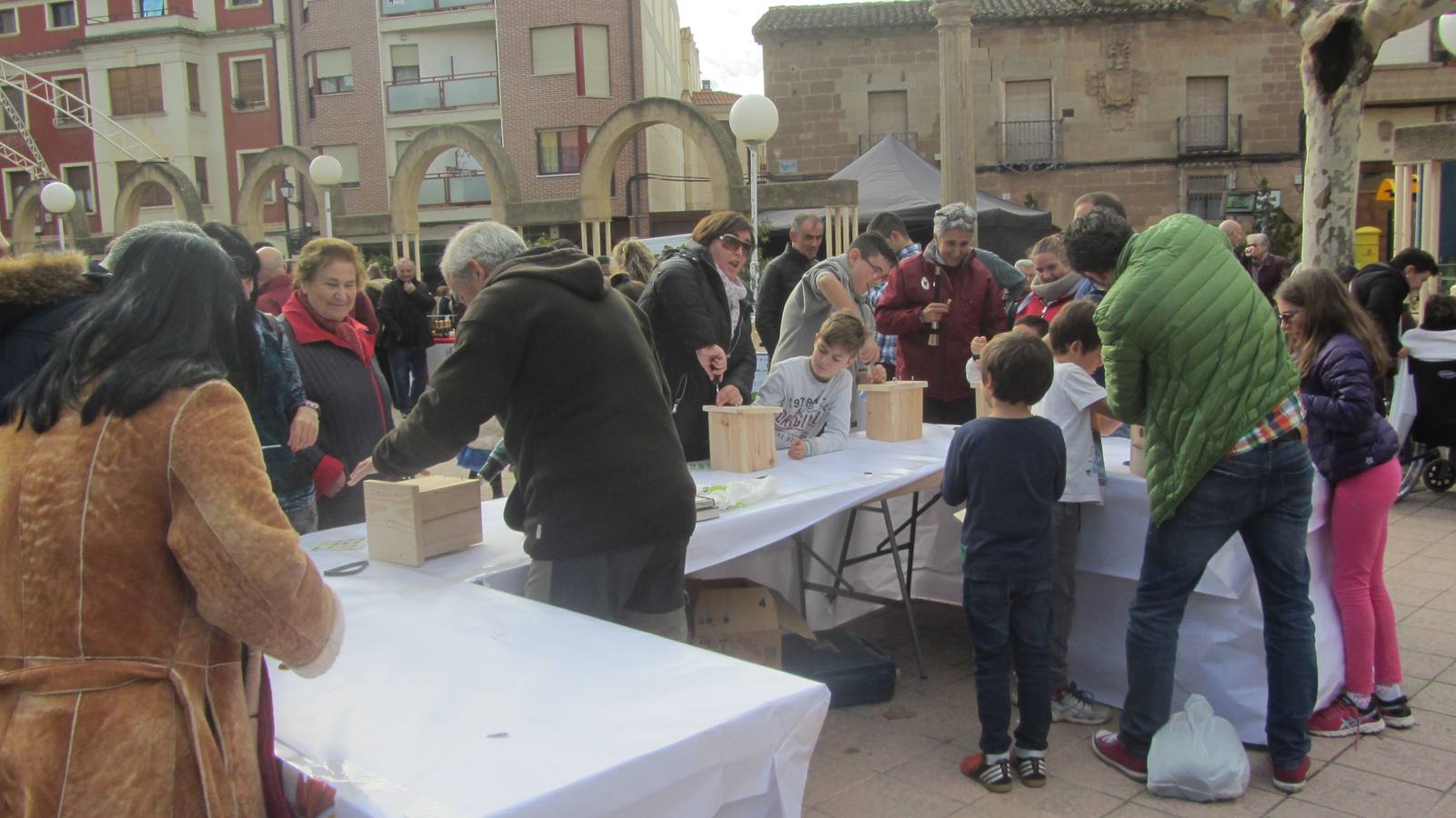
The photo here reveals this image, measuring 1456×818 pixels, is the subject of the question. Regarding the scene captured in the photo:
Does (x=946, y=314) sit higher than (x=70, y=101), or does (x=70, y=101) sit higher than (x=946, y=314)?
(x=70, y=101)

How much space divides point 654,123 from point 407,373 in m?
5.40

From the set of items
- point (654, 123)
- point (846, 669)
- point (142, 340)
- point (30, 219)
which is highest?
point (654, 123)

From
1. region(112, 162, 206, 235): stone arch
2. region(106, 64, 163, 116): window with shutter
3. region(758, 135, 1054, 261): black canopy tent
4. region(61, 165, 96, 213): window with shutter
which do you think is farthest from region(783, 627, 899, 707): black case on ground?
region(61, 165, 96, 213): window with shutter

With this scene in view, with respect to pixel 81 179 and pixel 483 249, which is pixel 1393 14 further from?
pixel 81 179

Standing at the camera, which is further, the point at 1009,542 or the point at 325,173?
the point at 325,173

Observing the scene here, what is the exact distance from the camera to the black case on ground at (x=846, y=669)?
4.05 m

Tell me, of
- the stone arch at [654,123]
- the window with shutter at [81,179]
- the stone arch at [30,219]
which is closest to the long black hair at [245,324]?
the stone arch at [654,123]

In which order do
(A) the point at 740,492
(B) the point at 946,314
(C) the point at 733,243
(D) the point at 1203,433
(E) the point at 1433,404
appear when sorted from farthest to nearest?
(E) the point at 1433,404, (B) the point at 946,314, (C) the point at 733,243, (A) the point at 740,492, (D) the point at 1203,433

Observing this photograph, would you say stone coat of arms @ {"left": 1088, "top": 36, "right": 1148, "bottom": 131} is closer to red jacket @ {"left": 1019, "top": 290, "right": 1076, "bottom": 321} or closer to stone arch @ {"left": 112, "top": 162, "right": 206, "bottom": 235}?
stone arch @ {"left": 112, "top": 162, "right": 206, "bottom": 235}

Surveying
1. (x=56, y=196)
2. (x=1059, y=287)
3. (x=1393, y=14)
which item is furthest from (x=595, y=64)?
(x=1059, y=287)

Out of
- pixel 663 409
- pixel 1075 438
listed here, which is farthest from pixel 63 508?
pixel 1075 438

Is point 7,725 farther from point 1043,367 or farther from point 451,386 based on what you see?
point 1043,367

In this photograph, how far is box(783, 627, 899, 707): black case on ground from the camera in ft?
13.3

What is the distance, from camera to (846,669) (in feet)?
13.4
